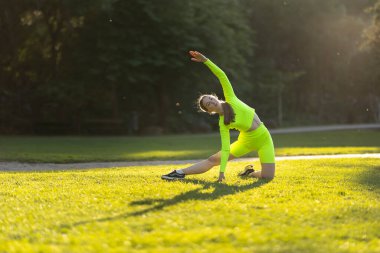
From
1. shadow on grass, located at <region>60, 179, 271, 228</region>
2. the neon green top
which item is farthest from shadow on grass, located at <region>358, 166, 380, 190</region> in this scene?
the neon green top

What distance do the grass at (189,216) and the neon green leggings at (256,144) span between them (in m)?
0.60

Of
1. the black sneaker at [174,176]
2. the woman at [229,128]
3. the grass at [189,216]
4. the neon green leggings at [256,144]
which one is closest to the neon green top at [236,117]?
the woman at [229,128]

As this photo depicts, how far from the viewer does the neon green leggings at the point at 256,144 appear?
875 centimetres

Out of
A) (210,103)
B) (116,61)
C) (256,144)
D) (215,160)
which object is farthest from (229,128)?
(116,61)

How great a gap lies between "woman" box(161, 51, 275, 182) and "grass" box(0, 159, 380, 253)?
0.28m

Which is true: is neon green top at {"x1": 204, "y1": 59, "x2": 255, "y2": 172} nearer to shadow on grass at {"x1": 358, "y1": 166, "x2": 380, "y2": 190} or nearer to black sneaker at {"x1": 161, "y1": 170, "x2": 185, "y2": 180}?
black sneaker at {"x1": 161, "y1": 170, "x2": 185, "y2": 180}

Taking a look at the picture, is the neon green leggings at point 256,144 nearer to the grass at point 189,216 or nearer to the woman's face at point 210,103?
the grass at point 189,216

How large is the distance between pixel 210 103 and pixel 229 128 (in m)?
0.55

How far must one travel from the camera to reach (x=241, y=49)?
1399 inches

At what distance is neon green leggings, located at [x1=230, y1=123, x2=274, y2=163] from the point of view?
8750mm

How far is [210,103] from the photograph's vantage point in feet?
25.6

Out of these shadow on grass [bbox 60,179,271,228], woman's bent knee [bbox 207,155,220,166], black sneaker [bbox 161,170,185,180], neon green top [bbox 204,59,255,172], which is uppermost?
neon green top [bbox 204,59,255,172]

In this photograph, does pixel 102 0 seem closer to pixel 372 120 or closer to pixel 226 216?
pixel 226 216

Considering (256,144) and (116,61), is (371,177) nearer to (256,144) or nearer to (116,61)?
(256,144)
